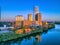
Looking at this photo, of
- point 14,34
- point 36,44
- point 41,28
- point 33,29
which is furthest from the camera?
point 41,28

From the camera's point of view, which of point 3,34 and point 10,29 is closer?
point 3,34

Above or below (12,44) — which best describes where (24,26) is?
above

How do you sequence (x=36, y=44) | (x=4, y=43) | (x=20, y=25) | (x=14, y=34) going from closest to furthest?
(x=36, y=44)
(x=4, y=43)
(x=14, y=34)
(x=20, y=25)

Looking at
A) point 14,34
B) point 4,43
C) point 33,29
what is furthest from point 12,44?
point 33,29

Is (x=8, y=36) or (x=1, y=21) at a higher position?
(x=1, y=21)

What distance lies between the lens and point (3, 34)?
504 centimetres

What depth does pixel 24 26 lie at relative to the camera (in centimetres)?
643

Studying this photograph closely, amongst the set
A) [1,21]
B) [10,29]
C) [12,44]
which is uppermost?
[1,21]

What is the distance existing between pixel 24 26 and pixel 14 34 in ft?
2.96

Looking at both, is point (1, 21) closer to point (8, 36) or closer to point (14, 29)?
point (8, 36)

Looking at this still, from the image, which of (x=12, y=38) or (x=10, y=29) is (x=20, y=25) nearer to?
(x=10, y=29)

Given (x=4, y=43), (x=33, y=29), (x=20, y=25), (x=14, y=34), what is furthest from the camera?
(x=33, y=29)

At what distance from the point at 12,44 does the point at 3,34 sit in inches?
27.8

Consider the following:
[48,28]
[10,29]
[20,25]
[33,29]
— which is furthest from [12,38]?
[48,28]
